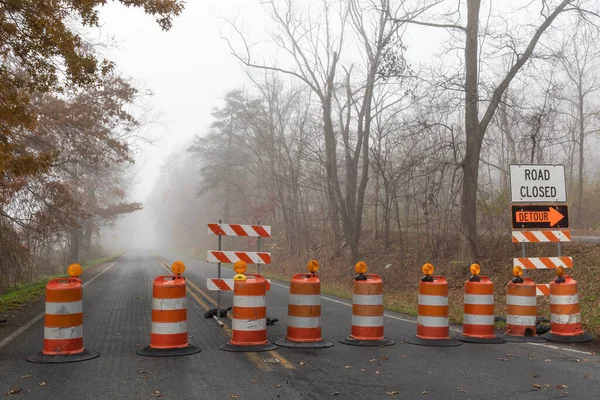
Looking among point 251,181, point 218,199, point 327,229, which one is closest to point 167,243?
point 218,199

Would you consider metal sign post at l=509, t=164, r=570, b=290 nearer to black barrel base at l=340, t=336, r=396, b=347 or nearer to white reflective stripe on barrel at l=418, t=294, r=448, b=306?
white reflective stripe on barrel at l=418, t=294, r=448, b=306

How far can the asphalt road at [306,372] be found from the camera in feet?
17.5

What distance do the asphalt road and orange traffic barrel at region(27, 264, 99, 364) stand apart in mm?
358

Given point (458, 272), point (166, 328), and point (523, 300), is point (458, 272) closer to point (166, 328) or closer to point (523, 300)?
point (523, 300)

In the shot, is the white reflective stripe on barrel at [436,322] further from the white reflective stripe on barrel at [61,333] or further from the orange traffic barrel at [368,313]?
the white reflective stripe on barrel at [61,333]

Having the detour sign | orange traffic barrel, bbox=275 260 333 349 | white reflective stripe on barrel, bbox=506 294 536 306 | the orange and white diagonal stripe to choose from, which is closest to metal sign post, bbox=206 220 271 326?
orange traffic barrel, bbox=275 260 333 349

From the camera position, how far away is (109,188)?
1574 inches

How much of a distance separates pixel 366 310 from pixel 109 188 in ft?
116

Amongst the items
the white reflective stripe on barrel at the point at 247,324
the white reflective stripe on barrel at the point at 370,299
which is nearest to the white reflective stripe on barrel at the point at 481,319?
the white reflective stripe on barrel at the point at 370,299

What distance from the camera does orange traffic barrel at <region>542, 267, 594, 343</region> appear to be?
28.0 feet

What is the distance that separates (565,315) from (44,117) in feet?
51.9

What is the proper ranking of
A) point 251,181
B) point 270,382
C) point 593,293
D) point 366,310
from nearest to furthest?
1. point 270,382
2. point 366,310
3. point 593,293
4. point 251,181

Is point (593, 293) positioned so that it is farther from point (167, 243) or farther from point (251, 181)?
point (167, 243)

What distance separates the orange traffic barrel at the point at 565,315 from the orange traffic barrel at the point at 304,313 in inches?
151
